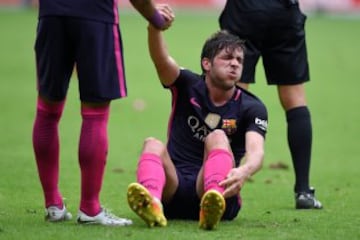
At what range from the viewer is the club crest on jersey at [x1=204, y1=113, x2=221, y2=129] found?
6.27m

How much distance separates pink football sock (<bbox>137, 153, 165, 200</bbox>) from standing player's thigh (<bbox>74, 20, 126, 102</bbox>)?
16.2 inches

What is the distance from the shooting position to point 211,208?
5633 millimetres

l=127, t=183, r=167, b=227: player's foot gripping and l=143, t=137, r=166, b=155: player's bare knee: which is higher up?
l=143, t=137, r=166, b=155: player's bare knee

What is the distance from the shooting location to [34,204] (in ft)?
22.9

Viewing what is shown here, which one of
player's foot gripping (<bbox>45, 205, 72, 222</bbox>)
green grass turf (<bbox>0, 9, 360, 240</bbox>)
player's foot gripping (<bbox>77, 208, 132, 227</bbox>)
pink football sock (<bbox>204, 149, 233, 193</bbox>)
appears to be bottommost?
green grass turf (<bbox>0, 9, 360, 240</bbox>)

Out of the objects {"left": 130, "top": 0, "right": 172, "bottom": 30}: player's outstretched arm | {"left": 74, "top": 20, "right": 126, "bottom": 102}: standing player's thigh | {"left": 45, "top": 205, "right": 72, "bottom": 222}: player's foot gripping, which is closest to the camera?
{"left": 74, "top": 20, "right": 126, "bottom": 102}: standing player's thigh

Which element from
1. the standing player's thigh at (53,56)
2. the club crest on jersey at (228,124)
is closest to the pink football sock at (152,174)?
the club crest on jersey at (228,124)

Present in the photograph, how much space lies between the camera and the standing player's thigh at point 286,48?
7324 millimetres

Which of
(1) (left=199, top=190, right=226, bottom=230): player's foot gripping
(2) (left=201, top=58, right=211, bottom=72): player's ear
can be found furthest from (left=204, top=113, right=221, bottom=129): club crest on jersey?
(1) (left=199, top=190, right=226, bottom=230): player's foot gripping

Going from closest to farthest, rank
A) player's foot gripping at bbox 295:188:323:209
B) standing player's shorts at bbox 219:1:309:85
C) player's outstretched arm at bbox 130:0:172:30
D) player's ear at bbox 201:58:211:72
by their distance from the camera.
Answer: player's outstretched arm at bbox 130:0:172:30
player's ear at bbox 201:58:211:72
player's foot gripping at bbox 295:188:323:209
standing player's shorts at bbox 219:1:309:85

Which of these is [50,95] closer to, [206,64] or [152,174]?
[152,174]

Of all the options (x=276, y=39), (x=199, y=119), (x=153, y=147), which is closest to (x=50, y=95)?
(x=153, y=147)

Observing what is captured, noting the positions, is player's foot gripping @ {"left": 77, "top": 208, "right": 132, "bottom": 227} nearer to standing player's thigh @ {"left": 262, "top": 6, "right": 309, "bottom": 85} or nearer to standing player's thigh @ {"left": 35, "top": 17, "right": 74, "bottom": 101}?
standing player's thigh @ {"left": 35, "top": 17, "right": 74, "bottom": 101}

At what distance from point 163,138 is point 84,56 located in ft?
18.8
